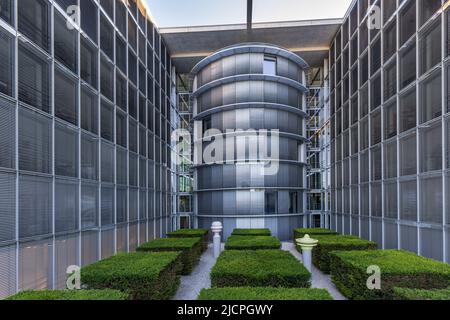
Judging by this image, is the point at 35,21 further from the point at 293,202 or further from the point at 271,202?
the point at 293,202

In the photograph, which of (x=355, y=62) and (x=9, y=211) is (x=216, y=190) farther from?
(x=9, y=211)

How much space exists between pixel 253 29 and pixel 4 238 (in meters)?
26.4

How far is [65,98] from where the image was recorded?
12.8 meters

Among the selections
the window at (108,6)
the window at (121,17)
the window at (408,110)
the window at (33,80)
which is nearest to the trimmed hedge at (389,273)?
the window at (408,110)

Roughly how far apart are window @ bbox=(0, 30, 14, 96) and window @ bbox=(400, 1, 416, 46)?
17757 mm

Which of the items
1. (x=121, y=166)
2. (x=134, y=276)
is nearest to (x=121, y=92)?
(x=121, y=166)

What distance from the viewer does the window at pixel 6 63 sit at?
9414mm

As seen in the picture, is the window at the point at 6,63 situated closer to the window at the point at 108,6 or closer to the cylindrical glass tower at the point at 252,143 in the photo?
the window at the point at 108,6

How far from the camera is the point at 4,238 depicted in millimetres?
9031

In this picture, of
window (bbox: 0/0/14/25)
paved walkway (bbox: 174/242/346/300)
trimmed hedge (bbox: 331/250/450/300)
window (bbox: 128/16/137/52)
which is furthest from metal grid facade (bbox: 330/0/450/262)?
window (bbox: 0/0/14/25)

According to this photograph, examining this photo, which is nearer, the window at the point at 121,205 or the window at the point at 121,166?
the window at the point at 121,205

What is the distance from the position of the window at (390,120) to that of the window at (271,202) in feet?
34.9

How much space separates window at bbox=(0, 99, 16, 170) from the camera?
9.25 meters

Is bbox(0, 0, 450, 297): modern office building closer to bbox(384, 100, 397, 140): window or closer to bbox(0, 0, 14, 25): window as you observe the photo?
bbox(0, 0, 14, 25): window
